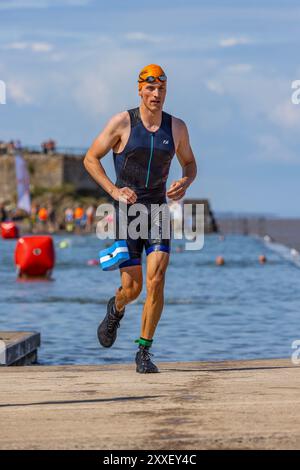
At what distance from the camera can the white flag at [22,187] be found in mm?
73938

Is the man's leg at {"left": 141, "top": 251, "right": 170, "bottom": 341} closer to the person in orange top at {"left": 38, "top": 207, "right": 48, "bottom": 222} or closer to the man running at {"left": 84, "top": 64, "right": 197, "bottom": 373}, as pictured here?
the man running at {"left": 84, "top": 64, "right": 197, "bottom": 373}

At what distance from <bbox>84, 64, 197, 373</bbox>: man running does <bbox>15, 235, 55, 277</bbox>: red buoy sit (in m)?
23.7

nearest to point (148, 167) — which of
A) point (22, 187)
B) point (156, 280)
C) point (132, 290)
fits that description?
point (156, 280)

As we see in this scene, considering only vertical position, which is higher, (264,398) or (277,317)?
(264,398)

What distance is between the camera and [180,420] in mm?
7160

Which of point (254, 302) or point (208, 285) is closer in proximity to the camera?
point (254, 302)

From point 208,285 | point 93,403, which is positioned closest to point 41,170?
point 208,285

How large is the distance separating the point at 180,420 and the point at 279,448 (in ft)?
3.27

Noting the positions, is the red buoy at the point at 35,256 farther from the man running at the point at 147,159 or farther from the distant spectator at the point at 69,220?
the distant spectator at the point at 69,220

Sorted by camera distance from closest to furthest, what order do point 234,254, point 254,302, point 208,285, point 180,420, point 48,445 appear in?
point 48,445 < point 180,420 < point 254,302 < point 208,285 < point 234,254

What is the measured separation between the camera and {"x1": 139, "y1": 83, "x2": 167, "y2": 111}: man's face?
9.48m

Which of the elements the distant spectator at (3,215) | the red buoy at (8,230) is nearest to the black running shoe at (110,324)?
the red buoy at (8,230)

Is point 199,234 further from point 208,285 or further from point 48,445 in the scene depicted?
point 48,445

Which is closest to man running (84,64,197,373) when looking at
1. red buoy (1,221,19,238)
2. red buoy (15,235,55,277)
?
red buoy (15,235,55,277)
